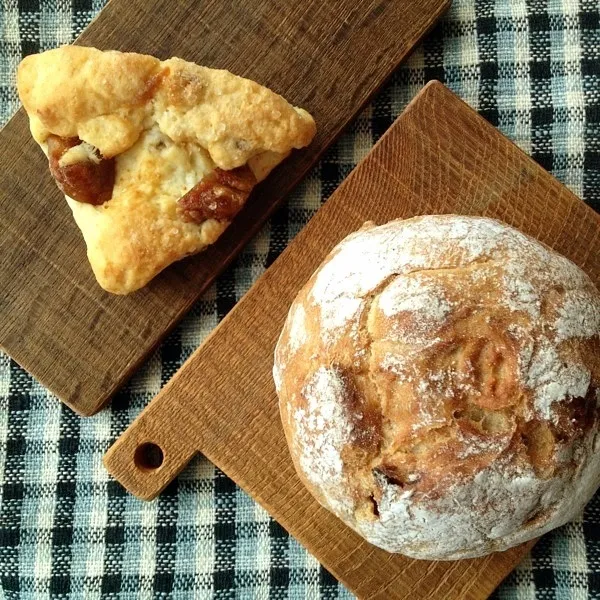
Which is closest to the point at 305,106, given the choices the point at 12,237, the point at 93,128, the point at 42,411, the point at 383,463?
the point at 93,128

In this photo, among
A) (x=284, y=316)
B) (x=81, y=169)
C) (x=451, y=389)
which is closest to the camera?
(x=451, y=389)

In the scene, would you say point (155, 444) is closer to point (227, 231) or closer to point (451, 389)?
point (227, 231)

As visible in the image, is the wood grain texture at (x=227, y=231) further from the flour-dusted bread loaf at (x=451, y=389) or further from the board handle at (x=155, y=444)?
the flour-dusted bread loaf at (x=451, y=389)

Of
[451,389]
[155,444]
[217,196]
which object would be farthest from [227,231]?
[451,389]

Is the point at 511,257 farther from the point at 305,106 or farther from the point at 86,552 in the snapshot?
the point at 86,552

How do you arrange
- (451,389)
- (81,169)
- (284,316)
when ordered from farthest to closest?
(284,316)
(81,169)
(451,389)

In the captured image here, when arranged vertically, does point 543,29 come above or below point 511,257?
above
